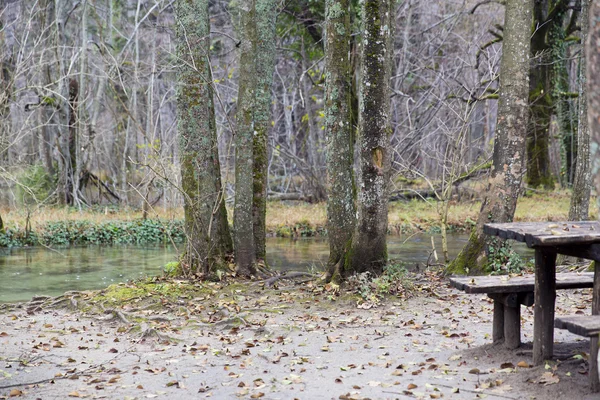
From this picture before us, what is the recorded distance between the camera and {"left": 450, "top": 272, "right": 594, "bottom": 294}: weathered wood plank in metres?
6.17

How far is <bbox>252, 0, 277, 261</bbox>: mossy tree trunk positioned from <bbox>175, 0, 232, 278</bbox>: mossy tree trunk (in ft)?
2.94

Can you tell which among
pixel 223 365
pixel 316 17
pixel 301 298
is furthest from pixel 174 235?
pixel 223 365

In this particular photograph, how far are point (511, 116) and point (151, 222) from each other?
14495 millimetres

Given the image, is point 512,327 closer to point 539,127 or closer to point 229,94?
point 229,94

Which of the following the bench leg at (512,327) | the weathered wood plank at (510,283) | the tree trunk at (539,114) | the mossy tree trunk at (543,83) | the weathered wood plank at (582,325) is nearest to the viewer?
the weathered wood plank at (582,325)

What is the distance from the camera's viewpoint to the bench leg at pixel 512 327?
6434mm

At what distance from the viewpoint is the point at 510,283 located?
628 centimetres

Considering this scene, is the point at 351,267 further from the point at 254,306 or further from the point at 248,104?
the point at 248,104

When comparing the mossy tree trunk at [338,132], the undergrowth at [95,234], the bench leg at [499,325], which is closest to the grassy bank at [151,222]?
the undergrowth at [95,234]

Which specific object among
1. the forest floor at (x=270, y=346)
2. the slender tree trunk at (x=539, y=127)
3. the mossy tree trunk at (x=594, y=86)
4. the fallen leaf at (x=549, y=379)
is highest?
the slender tree trunk at (x=539, y=127)

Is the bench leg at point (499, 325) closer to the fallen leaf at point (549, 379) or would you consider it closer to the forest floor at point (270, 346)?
the forest floor at point (270, 346)

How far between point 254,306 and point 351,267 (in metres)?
1.46

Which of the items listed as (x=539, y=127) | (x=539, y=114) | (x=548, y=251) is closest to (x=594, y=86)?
(x=548, y=251)

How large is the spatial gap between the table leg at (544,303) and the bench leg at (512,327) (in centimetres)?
52
